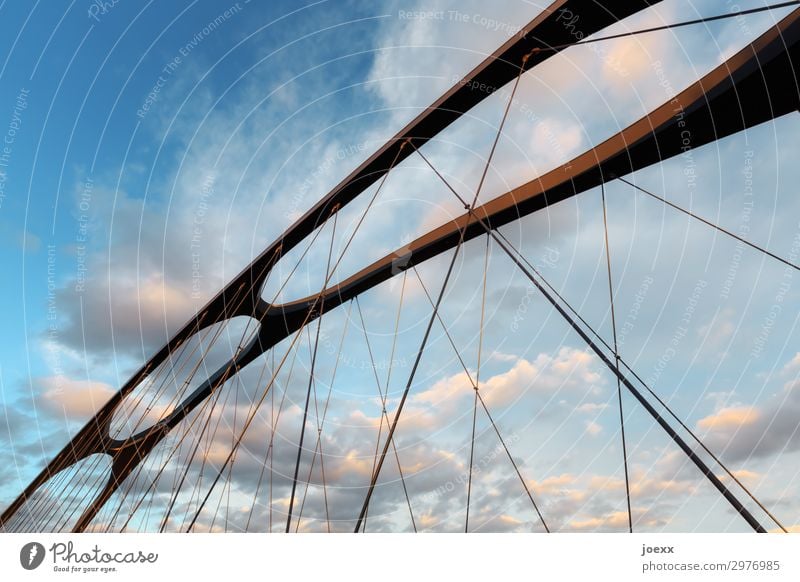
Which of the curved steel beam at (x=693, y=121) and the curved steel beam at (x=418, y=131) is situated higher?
the curved steel beam at (x=418, y=131)

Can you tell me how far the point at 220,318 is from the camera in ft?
43.2
